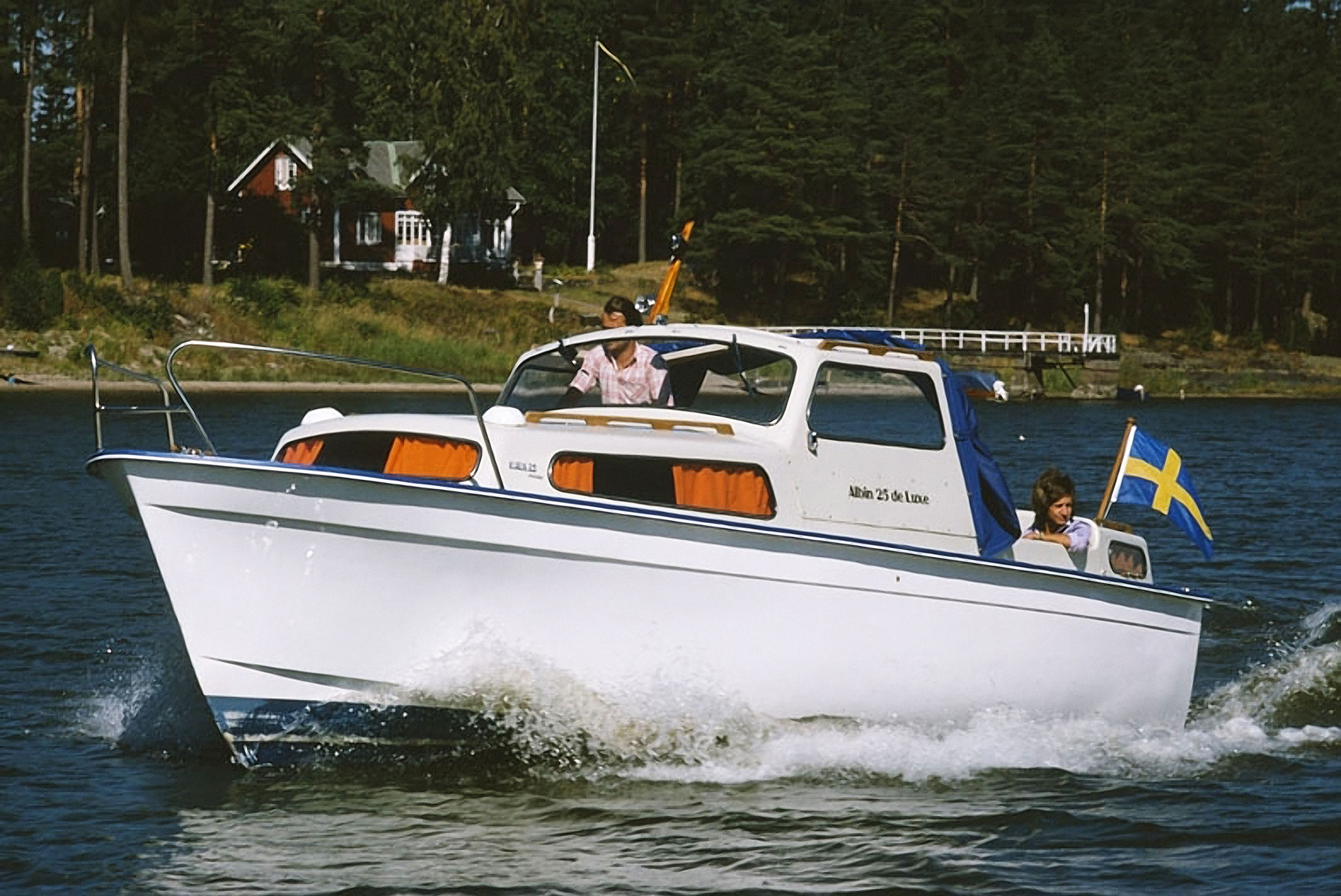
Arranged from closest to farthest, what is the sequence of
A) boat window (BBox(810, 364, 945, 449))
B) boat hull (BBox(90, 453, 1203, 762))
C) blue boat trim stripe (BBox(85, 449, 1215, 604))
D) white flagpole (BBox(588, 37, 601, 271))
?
blue boat trim stripe (BBox(85, 449, 1215, 604)), boat hull (BBox(90, 453, 1203, 762)), boat window (BBox(810, 364, 945, 449)), white flagpole (BBox(588, 37, 601, 271))

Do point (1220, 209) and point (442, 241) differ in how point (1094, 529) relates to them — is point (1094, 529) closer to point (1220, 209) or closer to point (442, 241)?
point (442, 241)

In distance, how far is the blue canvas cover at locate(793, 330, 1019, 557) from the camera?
40.6ft

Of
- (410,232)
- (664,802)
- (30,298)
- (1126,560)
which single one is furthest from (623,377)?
(410,232)

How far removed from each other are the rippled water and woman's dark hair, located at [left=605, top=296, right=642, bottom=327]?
286cm

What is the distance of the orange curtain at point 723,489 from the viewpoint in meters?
11.6

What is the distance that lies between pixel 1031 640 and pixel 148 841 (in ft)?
18.2

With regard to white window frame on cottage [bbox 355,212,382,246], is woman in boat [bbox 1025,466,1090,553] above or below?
below

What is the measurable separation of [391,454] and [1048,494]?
469 cm

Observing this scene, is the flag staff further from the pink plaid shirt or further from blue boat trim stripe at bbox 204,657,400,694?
blue boat trim stripe at bbox 204,657,400,694

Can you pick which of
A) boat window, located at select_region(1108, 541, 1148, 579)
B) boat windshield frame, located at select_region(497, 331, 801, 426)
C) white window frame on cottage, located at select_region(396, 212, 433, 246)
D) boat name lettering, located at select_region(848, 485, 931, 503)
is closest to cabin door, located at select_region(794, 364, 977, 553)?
boat name lettering, located at select_region(848, 485, 931, 503)

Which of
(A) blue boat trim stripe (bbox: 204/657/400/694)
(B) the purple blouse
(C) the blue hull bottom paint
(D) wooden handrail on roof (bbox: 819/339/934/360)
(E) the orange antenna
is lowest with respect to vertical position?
(C) the blue hull bottom paint

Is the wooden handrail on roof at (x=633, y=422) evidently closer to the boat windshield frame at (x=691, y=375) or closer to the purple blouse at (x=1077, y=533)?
the boat windshield frame at (x=691, y=375)

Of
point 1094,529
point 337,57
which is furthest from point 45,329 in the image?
point 1094,529

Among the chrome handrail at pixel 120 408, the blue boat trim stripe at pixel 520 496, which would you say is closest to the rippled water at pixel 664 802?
the blue boat trim stripe at pixel 520 496
